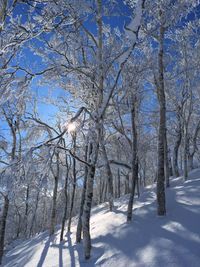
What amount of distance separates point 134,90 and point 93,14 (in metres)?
3.90

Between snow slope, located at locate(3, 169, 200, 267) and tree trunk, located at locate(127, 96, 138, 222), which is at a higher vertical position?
tree trunk, located at locate(127, 96, 138, 222)

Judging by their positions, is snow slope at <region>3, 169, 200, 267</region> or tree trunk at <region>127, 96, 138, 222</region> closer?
snow slope at <region>3, 169, 200, 267</region>

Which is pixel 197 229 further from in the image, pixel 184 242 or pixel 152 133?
pixel 152 133

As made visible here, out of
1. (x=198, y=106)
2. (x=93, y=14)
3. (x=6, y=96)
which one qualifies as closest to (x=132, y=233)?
(x=6, y=96)

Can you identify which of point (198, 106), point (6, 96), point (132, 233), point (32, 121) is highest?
point (198, 106)

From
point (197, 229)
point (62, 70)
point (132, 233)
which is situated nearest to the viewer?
point (197, 229)

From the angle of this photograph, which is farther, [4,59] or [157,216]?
[157,216]

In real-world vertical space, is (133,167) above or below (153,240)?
above

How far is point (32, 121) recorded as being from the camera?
16.1 metres

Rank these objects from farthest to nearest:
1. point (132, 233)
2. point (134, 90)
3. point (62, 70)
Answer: point (134, 90) → point (62, 70) → point (132, 233)

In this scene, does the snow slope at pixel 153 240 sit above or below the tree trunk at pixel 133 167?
below

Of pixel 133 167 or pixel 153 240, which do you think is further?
pixel 133 167

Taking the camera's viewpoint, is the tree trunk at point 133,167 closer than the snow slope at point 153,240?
No

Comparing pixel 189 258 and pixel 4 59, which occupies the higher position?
pixel 4 59
